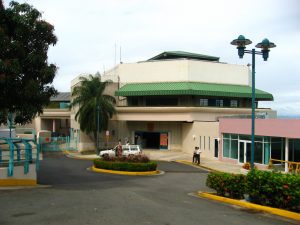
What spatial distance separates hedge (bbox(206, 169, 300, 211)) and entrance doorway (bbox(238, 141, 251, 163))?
19.1 metres

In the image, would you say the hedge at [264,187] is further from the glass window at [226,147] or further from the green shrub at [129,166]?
the glass window at [226,147]

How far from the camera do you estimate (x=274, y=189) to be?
13.5 metres

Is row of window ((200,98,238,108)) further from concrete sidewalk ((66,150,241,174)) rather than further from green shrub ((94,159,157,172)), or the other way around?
green shrub ((94,159,157,172))

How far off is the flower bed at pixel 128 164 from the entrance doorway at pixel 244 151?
32.1 ft

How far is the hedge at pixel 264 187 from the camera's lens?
1291 centimetres

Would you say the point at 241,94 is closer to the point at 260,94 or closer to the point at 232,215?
the point at 260,94

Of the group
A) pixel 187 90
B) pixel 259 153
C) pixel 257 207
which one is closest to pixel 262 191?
pixel 257 207

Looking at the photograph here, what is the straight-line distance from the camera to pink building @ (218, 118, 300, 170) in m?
29.7

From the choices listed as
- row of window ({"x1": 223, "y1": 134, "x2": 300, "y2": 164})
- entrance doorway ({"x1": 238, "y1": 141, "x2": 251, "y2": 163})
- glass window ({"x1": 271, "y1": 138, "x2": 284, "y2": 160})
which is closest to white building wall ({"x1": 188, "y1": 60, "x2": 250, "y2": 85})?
row of window ({"x1": 223, "y1": 134, "x2": 300, "y2": 164})

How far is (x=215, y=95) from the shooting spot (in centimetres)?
4703

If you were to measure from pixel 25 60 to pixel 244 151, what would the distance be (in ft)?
74.7

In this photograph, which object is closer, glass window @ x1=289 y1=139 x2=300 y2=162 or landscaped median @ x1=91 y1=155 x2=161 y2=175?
landscaped median @ x1=91 y1=155 x2=161 y2=175

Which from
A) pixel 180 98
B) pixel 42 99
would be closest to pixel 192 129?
pixel 180 98

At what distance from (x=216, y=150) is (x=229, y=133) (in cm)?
330
